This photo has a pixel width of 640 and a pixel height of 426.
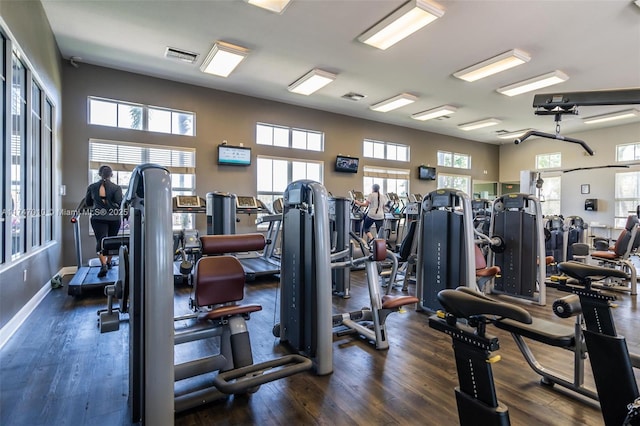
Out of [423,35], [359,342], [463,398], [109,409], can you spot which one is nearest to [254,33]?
[423,35]

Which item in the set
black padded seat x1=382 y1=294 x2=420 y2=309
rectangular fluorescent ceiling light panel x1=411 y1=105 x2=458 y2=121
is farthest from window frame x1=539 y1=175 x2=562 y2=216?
black padded seat x1=382 y1=294 x2=420 y2=309

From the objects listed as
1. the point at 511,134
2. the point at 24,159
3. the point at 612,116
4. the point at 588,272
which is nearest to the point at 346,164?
the point at 511,134

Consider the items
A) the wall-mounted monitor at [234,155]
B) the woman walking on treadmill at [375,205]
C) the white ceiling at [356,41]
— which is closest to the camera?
the white ceiling at [356,41]

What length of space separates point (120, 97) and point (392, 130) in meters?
7.24

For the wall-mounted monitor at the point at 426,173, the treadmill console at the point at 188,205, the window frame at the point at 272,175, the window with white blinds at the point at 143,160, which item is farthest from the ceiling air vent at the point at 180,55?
the wall-mounted monitor at the point at 426,173

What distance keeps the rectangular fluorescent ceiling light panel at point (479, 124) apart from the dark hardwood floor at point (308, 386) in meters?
7.49

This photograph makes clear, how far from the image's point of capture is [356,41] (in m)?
5.15

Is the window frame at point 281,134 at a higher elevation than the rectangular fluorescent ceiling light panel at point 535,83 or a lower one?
lower

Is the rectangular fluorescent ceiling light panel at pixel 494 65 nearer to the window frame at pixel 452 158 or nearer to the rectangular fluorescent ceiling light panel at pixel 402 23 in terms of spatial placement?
the rectangular fluorescent ceiling light panel at pixel 402 23

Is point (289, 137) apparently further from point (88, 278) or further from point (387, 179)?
point (88, 278)

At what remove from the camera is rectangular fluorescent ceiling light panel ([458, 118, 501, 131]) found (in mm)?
9687

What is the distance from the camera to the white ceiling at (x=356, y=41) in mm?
4273

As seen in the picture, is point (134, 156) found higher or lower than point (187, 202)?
higher

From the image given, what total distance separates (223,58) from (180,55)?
2.39ft
